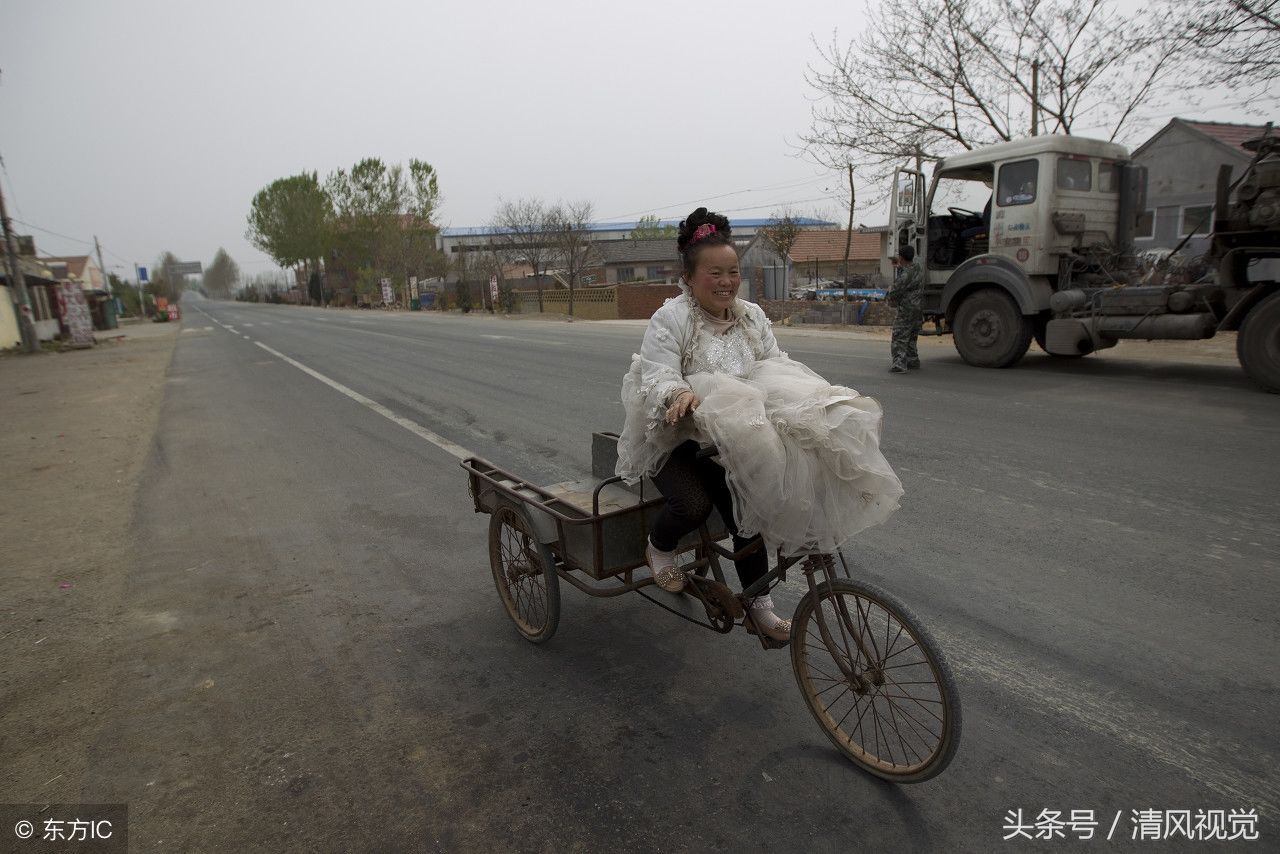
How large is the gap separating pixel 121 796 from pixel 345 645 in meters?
1.08

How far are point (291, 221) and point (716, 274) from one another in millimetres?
95595

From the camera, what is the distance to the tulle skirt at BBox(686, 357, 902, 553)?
2320 mm

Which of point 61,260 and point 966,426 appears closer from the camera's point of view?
point 966,426

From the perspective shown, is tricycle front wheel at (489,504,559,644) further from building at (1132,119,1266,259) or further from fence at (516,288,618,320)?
fence at (516,288,618,320)

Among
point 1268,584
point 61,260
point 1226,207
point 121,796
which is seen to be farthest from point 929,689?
point 61,260

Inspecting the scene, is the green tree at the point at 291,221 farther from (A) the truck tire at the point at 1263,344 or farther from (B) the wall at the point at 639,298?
(A) the truck tire at the point at 1263,344

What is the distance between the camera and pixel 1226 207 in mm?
8336

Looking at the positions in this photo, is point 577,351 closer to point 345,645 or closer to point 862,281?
point 345,645

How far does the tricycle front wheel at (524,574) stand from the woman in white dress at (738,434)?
546 millimetres

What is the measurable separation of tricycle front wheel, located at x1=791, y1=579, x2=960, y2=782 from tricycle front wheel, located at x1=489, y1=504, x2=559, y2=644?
3.80 ft

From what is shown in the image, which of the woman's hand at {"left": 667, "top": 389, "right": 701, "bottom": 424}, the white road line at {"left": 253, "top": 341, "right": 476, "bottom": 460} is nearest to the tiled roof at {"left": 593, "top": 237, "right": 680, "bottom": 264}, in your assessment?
the white road line at {"left": 253, "top": 341, "right": 476, "bottom": 460}

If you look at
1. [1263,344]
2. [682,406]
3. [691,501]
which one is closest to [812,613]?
[691,501]

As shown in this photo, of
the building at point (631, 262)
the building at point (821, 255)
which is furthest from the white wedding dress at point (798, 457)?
the building at point (631, 262)

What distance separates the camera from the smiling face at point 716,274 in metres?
2.82
